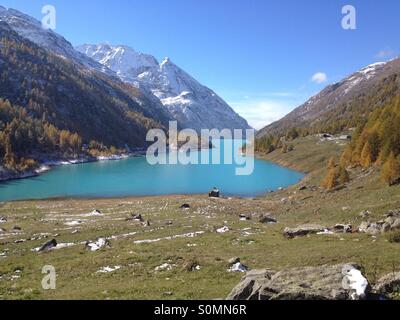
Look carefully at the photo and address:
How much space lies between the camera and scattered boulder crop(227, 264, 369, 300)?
15.5 meters

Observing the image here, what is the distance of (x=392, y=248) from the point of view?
29.0 meters

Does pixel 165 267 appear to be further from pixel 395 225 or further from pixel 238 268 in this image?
pixel 395 225

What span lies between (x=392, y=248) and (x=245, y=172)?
147087mm

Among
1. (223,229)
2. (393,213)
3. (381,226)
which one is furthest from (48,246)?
(393,213)

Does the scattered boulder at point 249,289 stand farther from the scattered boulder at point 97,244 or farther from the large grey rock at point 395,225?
the scattered boulder at point 97,244

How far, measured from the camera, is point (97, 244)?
42.2 m

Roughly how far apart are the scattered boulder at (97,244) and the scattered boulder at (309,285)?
2516 cm

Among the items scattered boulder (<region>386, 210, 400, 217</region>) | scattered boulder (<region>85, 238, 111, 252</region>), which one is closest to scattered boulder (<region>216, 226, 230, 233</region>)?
scattered boulder (<region>85, 238, 111, 252</region>)

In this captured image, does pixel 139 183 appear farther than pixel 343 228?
Yes

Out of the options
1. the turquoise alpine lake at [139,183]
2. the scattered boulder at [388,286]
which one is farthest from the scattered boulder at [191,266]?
the turquoise alpine lake at [139,183]

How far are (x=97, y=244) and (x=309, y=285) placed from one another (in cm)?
3008

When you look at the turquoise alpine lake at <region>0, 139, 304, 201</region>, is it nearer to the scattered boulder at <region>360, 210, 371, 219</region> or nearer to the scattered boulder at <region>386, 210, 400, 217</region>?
the scattered boulder at <region>360, 210, 371, 219</region>
